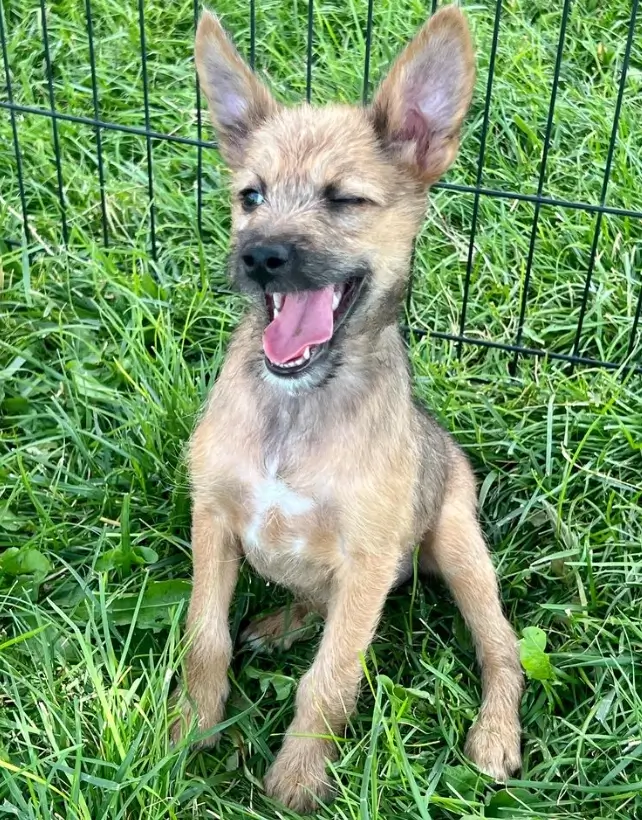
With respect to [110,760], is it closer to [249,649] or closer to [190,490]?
[249,649]

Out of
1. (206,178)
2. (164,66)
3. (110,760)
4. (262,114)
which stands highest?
(262,114)

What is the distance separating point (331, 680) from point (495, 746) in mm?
635

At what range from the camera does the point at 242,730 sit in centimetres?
335

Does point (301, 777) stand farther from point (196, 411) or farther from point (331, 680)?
point (196, 411)

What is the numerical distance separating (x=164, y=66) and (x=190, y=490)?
3.49m

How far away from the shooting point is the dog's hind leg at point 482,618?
3289 mm

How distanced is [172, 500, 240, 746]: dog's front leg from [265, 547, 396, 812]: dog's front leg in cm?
31

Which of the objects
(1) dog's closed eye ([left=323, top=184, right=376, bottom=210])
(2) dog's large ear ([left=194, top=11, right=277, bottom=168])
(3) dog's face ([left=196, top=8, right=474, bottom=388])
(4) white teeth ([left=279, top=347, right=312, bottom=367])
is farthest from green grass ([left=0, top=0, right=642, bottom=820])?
(1) dog's closed eye ([left=323, top=184, right=376, bottom=210])

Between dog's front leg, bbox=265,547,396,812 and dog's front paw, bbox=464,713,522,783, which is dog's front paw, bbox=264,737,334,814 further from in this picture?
dog's front paw, bbox=464,713,522,783

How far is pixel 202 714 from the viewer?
3.29 metres

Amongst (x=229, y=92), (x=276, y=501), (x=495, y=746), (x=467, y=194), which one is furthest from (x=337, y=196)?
(x=467, y=194)

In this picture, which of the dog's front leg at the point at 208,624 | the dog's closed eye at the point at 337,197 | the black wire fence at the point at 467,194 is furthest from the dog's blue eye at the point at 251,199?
the black wire fence at the point at 467,194

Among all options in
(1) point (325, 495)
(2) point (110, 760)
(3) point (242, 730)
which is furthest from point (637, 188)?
(2) point (110, 760)

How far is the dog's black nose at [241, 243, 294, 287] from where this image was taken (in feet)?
9.09
